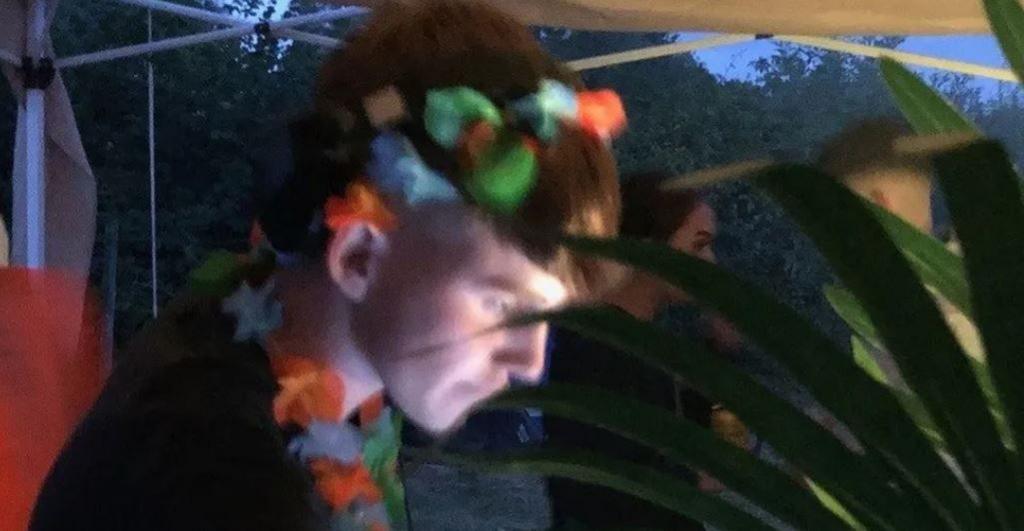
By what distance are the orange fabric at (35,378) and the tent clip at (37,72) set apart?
3.59ft

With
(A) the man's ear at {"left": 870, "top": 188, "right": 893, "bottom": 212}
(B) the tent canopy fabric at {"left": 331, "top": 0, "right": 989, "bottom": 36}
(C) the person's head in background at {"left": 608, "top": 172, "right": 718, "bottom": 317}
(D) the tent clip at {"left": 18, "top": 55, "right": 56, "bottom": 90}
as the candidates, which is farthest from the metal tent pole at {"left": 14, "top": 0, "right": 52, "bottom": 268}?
(A) the man's ear at {"left": 870, "top": 188, "right": 893, "bottom": 212}

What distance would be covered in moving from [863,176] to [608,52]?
2.16 metres

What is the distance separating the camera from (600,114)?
3.22 ft

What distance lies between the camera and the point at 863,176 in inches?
15.6

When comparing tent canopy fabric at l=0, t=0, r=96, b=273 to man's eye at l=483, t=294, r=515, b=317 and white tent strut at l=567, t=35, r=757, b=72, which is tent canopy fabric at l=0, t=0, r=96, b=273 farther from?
man's eye at l=483, t=294, r=515, b=317

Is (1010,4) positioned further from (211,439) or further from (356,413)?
(356,413)

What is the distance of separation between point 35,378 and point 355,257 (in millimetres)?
555

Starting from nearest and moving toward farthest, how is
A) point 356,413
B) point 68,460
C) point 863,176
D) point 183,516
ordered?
point 863,176
point 183,516
point 68,460
point 356,413

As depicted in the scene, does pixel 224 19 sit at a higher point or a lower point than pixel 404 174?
lower

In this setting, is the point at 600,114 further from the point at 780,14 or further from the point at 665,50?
the point at 665,50

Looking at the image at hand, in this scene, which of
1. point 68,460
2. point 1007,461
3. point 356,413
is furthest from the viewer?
point 356,413


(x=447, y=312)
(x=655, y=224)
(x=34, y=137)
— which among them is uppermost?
(x=447, y=312)

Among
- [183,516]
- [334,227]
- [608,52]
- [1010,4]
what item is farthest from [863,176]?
[608,52]

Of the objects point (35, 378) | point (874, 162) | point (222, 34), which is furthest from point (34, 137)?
point (874, 162)
